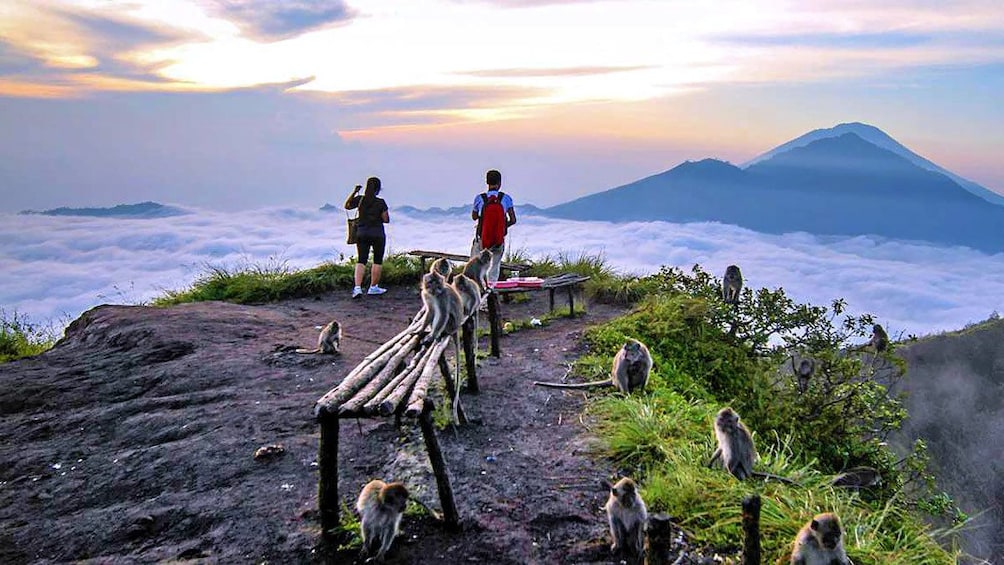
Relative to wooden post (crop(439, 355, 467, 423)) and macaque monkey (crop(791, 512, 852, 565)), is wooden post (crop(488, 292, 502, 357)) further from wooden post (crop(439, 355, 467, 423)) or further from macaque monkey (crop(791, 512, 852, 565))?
macaque monkey (crop(791, 512, 852, 565))

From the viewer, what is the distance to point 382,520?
15.1 ft

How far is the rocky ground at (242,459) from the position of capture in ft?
16.5

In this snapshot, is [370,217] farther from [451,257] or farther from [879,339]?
[879,339]

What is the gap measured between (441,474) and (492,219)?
730 cm

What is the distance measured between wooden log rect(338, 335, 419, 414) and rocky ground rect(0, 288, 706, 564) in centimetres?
81

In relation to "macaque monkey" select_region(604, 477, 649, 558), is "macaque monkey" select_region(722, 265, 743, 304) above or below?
above

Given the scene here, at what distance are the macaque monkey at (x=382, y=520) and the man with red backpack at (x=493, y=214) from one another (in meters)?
7.60

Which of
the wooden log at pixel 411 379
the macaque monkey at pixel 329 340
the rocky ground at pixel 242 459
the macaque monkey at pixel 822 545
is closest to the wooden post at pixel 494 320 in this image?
the rocky ground at pixel 242 459

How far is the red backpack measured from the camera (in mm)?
11797

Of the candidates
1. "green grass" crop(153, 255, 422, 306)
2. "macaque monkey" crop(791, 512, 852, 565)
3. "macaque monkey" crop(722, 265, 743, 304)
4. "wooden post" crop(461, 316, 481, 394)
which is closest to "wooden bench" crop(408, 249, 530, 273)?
"green grass" crop(153, 255, 422, 306)

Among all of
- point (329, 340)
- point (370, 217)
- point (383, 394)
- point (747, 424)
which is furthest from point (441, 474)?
point (370, 217)

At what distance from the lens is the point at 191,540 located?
16.7 ft

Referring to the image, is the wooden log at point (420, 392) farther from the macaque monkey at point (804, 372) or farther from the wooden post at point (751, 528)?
the macaque monkey at point (804, 372)

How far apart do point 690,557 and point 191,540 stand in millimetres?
3618
